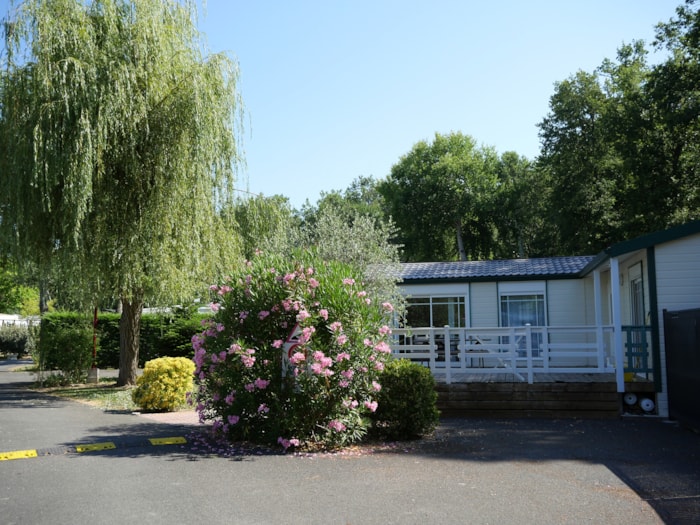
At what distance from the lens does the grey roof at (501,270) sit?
711 inches

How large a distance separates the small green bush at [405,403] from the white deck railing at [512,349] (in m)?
1.41

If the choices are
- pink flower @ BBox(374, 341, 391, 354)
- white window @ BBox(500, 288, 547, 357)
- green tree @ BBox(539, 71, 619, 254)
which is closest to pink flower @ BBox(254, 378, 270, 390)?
pink flower @ BBox(374, 341, 391, 354)

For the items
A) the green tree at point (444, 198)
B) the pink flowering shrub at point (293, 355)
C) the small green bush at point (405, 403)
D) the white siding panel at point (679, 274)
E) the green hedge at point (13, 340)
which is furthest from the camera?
the green tree at point (444, 198)

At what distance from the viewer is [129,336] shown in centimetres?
1602

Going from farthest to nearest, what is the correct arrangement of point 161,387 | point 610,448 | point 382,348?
point 161,387, point 382,348, point 610,448

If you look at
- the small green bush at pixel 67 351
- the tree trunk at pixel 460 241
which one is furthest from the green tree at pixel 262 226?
the tree trunk at pixel 460 241

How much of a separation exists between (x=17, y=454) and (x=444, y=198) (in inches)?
1302

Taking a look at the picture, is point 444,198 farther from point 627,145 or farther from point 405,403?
point 405,403

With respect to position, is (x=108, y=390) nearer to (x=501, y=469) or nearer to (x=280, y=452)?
(x=280, y=452)

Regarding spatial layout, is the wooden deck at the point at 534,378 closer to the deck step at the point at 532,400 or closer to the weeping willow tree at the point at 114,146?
the deck step at the point at 532,400

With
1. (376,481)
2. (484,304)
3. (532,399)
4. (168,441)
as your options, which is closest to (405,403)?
(376,481)

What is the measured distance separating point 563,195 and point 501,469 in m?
24.3

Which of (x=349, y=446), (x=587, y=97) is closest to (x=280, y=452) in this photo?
(x=349, y=446)

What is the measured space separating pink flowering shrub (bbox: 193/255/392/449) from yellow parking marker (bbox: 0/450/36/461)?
2.19 metres
